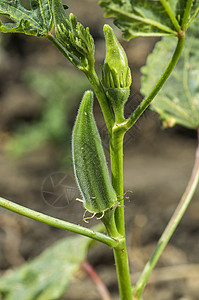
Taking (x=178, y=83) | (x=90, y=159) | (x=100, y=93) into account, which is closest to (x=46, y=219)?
(x=90, y=159)

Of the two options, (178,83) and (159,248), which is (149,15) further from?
(178,83)

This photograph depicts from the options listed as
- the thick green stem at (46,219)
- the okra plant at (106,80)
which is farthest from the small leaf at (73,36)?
the thick green stem at (46,219)

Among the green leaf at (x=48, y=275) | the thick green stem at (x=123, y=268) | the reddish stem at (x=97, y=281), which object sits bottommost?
the reddish stem at (x=97, y=281)

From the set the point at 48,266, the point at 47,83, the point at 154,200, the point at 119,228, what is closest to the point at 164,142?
the point at 154,200

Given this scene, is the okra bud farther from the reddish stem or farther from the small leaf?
the reddish stem

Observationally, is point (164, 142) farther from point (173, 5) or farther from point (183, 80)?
point (173, 5)

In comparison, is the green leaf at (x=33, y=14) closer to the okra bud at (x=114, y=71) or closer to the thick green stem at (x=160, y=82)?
the okra bud at (x=114, y=71)
